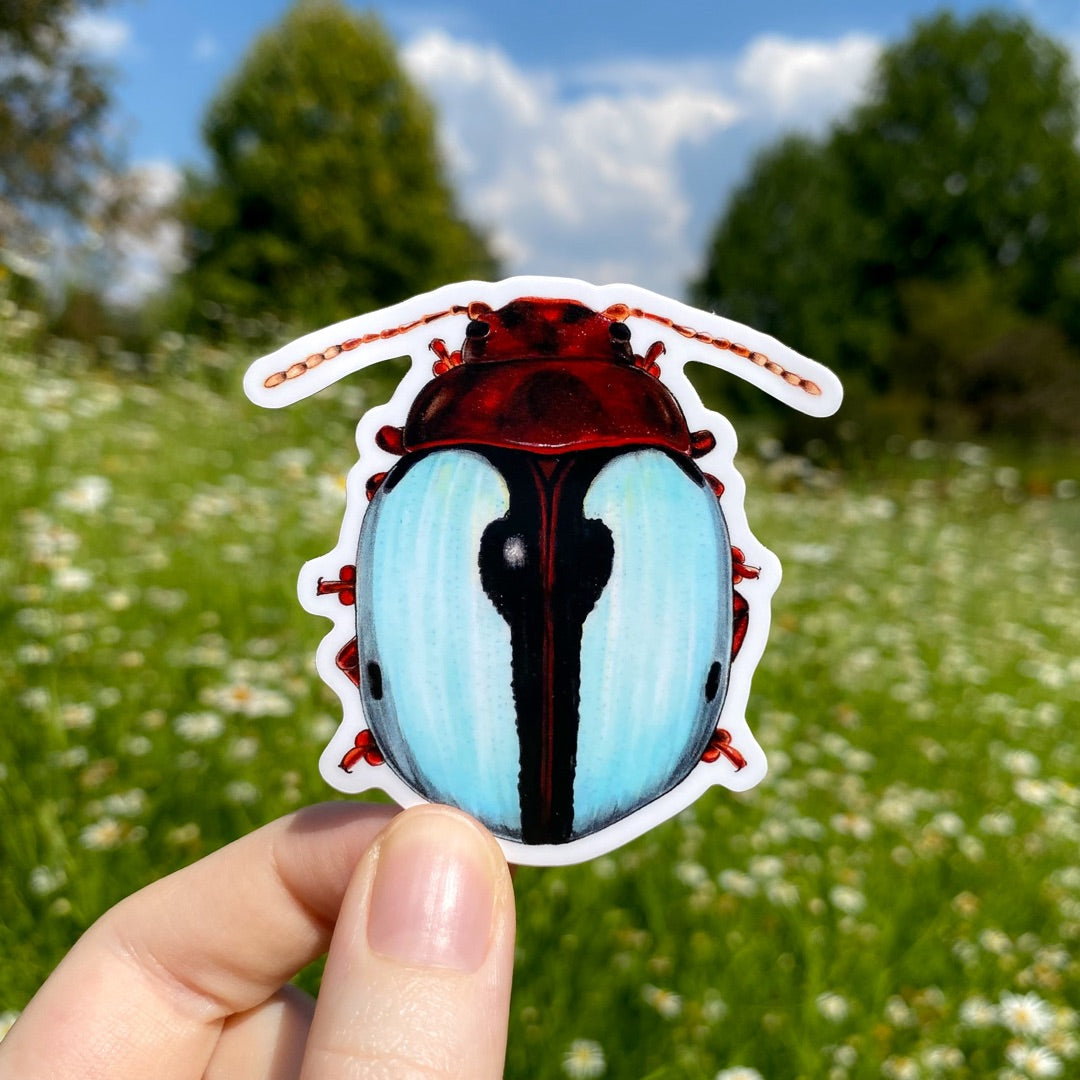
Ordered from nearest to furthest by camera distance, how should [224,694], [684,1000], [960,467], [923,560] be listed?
[684,1000] < [224,694] < [923,560] < [960,467]

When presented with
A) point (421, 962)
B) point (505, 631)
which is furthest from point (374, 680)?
point (421, 962)

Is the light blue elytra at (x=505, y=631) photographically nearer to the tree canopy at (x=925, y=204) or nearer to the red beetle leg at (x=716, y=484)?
the red beetle leg at (x=716, y=484)

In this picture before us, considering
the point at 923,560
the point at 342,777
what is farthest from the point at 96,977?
the point at 923,560

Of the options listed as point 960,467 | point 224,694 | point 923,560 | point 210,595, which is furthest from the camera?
point 960,467

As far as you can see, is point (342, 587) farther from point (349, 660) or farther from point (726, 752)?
point (726, 752)

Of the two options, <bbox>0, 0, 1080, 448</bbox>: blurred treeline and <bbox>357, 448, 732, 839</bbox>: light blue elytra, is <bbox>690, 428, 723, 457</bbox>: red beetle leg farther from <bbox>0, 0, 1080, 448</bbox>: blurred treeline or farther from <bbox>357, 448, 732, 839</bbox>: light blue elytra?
<bbox>0, 0, 1080, 448</bbox>: blurred treeline

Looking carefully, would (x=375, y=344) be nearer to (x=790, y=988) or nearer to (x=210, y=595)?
(x=790, y=988)

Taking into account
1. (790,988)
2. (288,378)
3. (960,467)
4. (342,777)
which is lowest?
(790,988)
